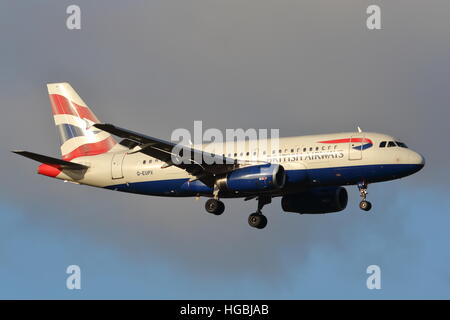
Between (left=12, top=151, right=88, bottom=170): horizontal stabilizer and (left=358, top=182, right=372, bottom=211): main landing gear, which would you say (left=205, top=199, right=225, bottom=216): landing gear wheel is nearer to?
(left=358, top=182, right=372, bottom=211): main landing gear

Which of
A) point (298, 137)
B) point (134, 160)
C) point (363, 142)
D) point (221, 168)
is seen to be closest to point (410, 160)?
point (363, 142)

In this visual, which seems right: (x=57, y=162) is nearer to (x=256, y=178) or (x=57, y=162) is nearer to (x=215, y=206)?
(x=215, y=206)

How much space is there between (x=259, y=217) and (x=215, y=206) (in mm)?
4871

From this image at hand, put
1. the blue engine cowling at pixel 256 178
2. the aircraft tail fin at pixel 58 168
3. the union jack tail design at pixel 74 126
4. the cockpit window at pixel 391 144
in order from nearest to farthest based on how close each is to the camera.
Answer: the blue engine cowling at pixel 256 178
the cockpit window at pixel 391 144
the aircraft tail fin at pixel 58 168
the union jack tail design at pixel 74 126

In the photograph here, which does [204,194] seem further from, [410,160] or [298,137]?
[410,160]

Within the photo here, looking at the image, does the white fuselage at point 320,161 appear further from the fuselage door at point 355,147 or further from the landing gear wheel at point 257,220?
the landing gear wheel at point 257,220

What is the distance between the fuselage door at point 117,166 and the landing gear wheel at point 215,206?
7.71m

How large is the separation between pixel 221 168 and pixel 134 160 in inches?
309

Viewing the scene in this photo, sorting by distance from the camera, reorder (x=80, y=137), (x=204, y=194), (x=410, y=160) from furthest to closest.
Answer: (x=80, y=137)
(x=204, y=194)
(x=410, y=160)

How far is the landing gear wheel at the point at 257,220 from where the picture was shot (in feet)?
246

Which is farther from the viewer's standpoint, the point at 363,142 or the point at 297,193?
the point at 297,193

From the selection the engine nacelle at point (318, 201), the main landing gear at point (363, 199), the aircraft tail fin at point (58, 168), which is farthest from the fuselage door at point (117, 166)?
the main landing gear at point (363, 199)

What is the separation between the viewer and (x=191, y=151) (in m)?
70.1

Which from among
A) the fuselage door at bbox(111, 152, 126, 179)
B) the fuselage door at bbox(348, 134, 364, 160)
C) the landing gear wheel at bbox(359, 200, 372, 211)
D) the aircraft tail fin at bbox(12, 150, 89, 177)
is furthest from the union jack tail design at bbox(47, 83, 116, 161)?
the landing gear wheel at bbox(359, 200, 372, 211)
